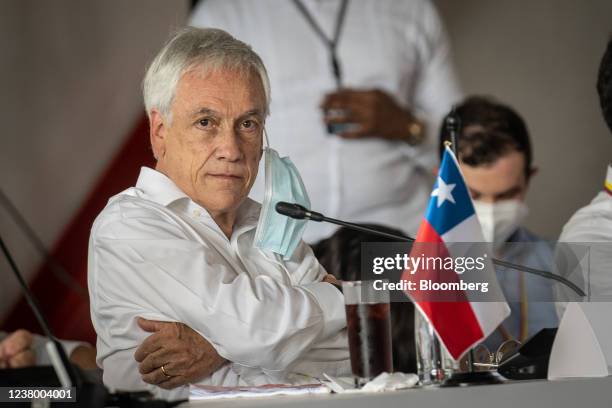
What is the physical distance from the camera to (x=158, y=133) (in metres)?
1.73

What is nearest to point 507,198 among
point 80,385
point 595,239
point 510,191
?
point 510,191

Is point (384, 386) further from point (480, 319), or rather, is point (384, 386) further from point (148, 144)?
point (148, 144)

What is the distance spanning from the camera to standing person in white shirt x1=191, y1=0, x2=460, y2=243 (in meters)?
2.86

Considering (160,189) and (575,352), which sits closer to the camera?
(575,352)

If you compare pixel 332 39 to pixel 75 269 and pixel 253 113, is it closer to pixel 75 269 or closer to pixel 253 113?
pixel 75 269

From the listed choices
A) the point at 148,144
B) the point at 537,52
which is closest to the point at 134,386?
the point at 148,144

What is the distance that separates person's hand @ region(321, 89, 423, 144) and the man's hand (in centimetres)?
143

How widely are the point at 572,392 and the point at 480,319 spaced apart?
23 centimetres

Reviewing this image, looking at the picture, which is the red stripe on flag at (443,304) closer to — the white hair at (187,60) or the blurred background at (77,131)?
the white hair at (187,60)

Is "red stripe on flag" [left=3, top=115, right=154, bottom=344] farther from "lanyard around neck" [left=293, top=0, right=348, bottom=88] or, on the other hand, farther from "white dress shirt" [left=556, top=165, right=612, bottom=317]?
"white dress shirt" [left=556, top=165, right=612, bottom=317]

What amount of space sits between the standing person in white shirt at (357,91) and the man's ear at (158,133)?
0.91 meters

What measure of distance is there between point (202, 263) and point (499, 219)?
4.39 feet

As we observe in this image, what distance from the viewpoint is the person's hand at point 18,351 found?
5.88 feet

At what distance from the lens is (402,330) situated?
206cm
